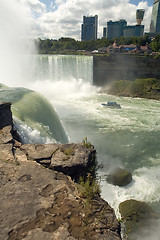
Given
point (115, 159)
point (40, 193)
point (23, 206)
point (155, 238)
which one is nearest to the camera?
point (23, 206)

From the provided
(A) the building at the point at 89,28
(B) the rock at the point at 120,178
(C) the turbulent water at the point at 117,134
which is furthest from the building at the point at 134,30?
(B) the rock at the point at 120,178

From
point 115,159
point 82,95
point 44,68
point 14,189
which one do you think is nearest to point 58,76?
point 44,68

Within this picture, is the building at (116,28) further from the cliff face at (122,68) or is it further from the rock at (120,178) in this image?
the rock at (120,178)

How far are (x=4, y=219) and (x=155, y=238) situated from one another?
246 inches

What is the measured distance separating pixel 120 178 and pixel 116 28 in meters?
167

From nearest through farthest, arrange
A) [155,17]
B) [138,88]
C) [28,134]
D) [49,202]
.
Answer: [49,202] < [28,134] < [138,88] < [155,17]

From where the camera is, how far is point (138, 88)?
111 feet

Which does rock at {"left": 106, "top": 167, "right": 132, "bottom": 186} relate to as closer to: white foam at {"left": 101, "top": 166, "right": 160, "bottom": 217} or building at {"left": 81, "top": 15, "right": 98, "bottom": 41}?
white foam at {"left": 101, "top": 166, "right": 160, "bottom": 217}

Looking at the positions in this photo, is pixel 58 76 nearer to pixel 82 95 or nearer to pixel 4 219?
pixel 82 95

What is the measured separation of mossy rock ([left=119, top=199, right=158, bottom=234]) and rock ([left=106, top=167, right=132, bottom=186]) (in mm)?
1430

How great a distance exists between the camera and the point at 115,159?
12141mm

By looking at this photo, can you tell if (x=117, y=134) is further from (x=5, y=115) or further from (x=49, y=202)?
(x=49, y=202)

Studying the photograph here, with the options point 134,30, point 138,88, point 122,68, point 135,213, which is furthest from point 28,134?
point 134,30

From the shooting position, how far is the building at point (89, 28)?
159 metres
